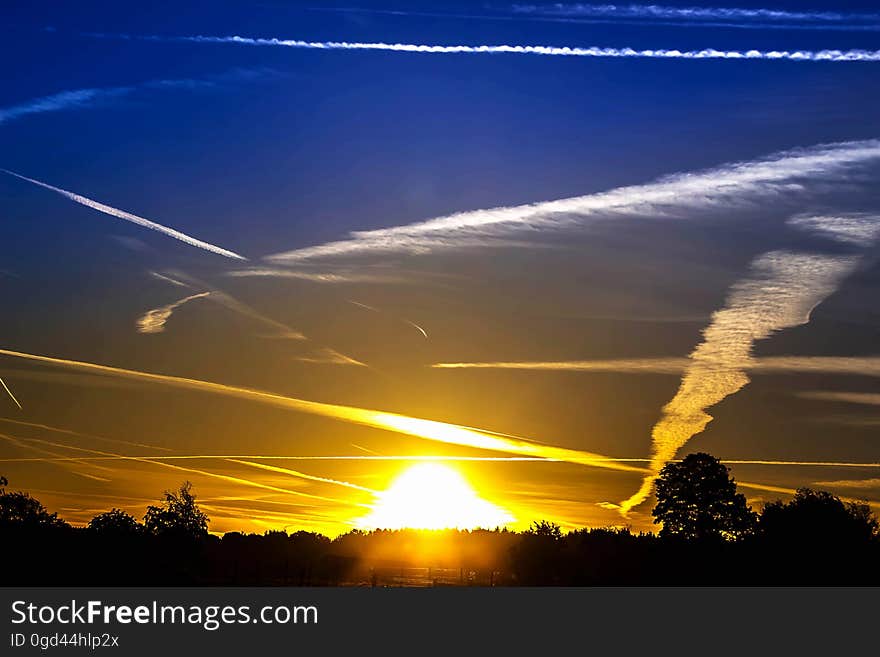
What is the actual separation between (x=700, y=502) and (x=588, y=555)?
17921 millimetres

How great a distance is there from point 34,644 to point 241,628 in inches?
488

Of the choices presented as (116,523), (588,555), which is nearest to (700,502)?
(588,555)

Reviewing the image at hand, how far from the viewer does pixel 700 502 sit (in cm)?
12862

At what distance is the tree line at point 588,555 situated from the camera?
98.4m

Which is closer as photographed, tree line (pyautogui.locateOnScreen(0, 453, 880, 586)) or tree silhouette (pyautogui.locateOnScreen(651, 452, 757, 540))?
tree line (pyautogui.locateOnScreen(0, 453, 880, 586))

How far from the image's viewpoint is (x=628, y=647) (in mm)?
64250

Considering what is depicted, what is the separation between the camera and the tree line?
9838 cm

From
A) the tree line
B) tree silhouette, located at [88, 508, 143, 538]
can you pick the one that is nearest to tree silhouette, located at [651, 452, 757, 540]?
the tree line

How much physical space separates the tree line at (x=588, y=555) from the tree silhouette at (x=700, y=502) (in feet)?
0.42

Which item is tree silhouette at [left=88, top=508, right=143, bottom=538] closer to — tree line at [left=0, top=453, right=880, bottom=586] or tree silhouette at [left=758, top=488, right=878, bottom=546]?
tree line at [left=0, top=453, right=880, bottom=586]

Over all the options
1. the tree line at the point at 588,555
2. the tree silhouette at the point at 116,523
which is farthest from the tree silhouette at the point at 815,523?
the tree silhouette at the point at 116,523

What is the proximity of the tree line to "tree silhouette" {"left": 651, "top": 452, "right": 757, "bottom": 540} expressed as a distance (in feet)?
0.42

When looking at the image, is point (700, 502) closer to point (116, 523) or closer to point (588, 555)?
point (588, 555)

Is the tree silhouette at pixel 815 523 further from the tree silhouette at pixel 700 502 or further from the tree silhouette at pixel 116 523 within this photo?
the tree silhouette at pixel 116 523
